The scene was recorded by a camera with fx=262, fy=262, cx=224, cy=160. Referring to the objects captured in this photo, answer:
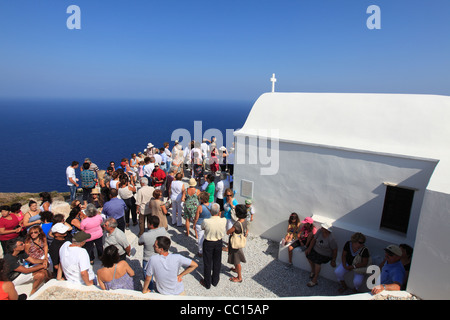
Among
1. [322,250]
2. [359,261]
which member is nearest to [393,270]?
[359,261]

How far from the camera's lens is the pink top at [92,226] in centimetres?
605

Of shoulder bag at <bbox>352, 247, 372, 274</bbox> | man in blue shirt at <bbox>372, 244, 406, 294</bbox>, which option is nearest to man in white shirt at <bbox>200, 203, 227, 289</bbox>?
shoulder bag at <bbox>352, 247, 372, 274</bbox>

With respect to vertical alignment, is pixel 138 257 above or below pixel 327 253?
below

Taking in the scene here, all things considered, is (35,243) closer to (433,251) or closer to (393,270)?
(393,270)

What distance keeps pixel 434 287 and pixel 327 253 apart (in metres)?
2.23

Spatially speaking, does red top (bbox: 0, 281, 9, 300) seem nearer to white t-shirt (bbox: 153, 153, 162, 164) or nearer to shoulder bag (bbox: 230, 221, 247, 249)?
shoulder bag (bbox: 230, 221, 247, 249)

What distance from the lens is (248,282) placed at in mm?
6527

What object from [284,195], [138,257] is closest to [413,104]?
[284,195]

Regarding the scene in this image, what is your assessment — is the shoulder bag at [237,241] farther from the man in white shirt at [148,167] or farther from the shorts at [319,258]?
the man in white shirt at [148,167]

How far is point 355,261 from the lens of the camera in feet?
19.3

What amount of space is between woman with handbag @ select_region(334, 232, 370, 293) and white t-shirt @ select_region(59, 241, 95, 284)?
217 inches
